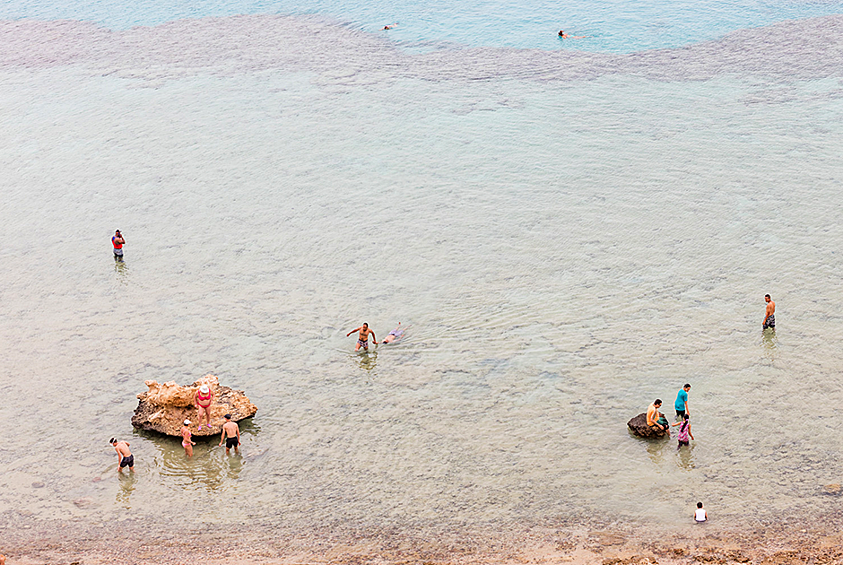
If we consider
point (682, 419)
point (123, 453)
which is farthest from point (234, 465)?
point (682, 419)

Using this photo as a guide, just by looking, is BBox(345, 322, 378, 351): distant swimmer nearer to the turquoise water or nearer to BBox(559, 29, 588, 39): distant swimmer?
the turquoise water

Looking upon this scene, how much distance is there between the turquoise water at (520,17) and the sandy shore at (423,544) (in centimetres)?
3685

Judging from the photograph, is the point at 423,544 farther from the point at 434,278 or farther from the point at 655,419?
the point at 434,278

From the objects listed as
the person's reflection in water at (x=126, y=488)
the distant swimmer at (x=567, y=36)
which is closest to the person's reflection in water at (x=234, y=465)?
the person's reflection in water at (x=126, y=488)

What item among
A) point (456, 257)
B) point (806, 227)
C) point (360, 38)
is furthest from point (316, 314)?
point (360, 38)

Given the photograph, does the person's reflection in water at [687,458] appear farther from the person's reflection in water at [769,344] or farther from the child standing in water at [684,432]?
the person's reflection in water at [769,344]

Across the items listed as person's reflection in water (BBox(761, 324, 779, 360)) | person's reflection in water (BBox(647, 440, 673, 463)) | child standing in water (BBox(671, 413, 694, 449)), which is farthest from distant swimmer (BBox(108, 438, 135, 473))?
person's reflection in water (BBox(761, 324, 779, 360))

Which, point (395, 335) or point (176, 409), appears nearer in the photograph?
point (176, 409)

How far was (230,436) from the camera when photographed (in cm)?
2189

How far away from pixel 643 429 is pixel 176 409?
13216mm

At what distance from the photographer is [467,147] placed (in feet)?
129

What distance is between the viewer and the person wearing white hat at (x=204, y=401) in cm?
2209

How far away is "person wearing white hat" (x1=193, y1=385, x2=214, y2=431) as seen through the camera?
72.5 feet

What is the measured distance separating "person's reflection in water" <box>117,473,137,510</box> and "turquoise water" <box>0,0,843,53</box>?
37626 mm
